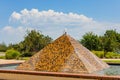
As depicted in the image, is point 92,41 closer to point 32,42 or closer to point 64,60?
point 32,42

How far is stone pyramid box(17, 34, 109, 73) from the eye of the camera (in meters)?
18.8

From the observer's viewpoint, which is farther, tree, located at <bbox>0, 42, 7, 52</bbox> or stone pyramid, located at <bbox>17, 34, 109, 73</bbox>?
tree, located at <bbox>0, 42, 7, 52</bbox>

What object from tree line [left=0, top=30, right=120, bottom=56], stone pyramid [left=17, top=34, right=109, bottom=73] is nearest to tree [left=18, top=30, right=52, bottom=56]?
tree line [left=0, top=30, right=120, bottom=56]

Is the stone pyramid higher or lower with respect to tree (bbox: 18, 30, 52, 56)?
lower

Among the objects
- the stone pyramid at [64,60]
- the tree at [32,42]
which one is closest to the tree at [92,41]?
the tree at [32,42]

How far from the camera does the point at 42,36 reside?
65.4m

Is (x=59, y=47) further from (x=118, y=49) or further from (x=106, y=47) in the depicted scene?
(x=118, y=49)

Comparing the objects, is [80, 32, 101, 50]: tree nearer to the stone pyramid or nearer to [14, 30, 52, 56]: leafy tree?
[14, 30, 52, 56]: leafy tree

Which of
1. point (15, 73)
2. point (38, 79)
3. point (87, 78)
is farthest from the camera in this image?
point (15, 73)

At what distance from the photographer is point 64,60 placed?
19.5m

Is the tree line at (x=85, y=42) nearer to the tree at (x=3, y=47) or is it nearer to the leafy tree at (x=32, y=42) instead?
the leafy tree at (x=32, y=42)

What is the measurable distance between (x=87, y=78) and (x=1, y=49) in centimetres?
7356

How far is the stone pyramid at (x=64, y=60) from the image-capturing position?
61.6 ft

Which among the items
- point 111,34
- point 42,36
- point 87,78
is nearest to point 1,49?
point 42,36
